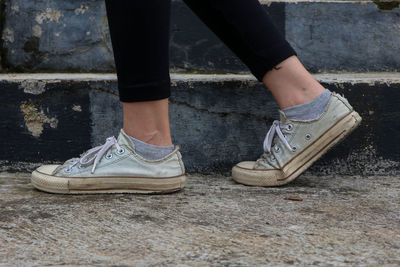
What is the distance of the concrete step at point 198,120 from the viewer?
169cm

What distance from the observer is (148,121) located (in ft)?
4.63

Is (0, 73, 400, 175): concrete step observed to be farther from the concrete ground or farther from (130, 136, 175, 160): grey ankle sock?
(130, 136, 175, 160): grey ankle sock

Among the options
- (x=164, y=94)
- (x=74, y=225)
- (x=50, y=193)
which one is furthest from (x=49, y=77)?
(x=74, y=225)

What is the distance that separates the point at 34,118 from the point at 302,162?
2.82 feet

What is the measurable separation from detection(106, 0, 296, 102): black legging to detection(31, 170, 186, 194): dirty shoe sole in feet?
0.78

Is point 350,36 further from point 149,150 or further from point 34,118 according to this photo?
point 34,118

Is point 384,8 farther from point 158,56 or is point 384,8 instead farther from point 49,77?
point 49,77

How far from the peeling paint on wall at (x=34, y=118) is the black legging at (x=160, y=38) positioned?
0.45m

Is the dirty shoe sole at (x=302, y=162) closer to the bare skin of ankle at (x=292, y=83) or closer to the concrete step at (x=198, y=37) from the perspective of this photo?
the bare skin of ankle at (x=292, y=83)

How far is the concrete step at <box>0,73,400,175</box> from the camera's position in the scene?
5.56 feet

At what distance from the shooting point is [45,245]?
1018mm

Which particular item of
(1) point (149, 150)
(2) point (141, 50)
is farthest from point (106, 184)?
(2) point (141, 50)

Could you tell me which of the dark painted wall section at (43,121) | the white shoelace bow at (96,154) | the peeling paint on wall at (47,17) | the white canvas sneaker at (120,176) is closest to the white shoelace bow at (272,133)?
the white canvas sneaker at (120,176)

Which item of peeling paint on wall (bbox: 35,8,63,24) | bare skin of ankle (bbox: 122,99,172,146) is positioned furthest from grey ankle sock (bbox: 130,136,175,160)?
peeling paint on wall (bbox: 35,8,63,24)
